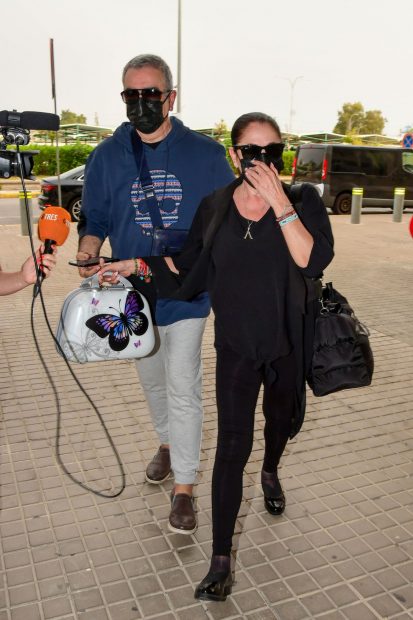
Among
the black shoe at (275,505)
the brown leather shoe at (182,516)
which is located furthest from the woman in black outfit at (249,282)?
the black shoe at (275,505)

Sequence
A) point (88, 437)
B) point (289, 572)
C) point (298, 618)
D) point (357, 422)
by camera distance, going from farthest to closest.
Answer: point (357, 422)
point (88, 437)
point (289, 572)
point (298, 618)

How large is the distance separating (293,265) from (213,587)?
1308 millimetres

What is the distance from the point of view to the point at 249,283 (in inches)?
97.0

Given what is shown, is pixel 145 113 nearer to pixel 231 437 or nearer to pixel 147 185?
pixel 147 185

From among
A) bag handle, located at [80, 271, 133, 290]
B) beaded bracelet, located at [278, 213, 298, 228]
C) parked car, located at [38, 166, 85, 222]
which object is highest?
beaded bracelet, located at [278, 213, 298, 228]

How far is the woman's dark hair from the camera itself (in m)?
2.46

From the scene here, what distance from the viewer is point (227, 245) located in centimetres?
249

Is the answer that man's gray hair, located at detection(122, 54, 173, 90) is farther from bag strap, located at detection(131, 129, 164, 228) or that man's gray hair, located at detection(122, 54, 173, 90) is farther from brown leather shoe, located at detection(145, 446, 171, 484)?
brown leather shoe, located at detection(145, 446, 171, 484)

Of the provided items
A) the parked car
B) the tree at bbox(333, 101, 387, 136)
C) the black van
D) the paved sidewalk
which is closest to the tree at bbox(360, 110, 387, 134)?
the tree at bbox(333, 101, 387, 136)

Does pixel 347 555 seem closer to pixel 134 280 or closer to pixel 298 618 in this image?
pixel 298 618

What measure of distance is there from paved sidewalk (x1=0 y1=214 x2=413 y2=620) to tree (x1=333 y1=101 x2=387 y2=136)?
87065 millimetres

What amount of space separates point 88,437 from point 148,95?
215 centimetres

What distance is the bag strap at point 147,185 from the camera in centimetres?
291

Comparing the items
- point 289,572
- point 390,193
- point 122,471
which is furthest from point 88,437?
point 390,193
